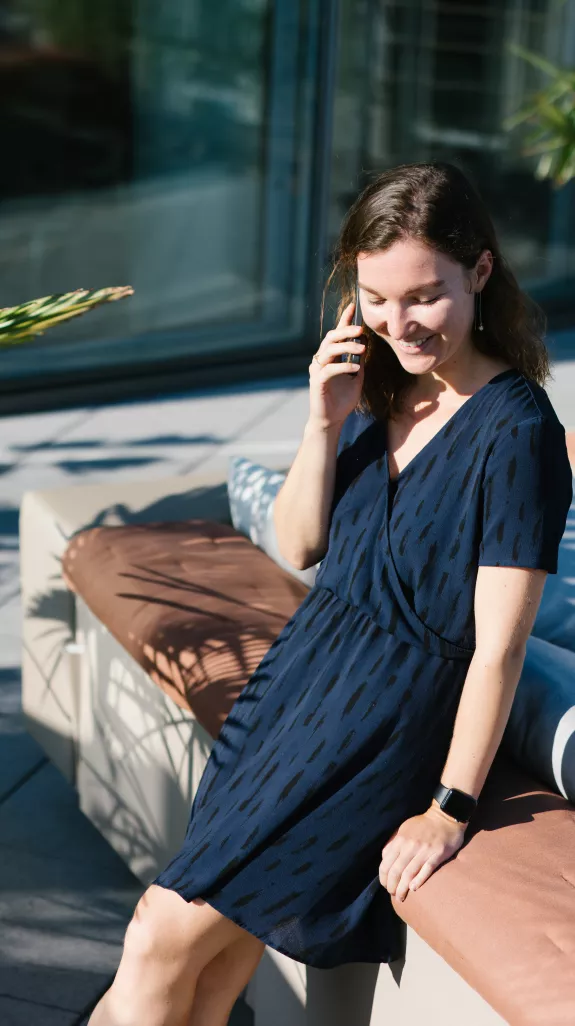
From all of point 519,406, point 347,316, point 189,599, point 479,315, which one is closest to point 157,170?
point 189,599

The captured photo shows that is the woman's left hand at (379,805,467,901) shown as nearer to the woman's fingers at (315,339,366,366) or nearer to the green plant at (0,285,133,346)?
the woman's fingers at (315,339,366,366)

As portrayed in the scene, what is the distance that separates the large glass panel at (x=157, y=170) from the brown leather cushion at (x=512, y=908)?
4.74 metres

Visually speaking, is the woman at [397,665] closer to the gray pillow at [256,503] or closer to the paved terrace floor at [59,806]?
the paved terrace floor at [59,806]

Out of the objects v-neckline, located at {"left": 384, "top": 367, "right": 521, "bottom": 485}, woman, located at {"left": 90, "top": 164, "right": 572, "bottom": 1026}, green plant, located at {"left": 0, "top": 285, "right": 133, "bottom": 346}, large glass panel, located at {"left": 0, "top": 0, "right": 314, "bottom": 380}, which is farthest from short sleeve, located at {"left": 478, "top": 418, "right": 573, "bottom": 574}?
large glass panel, located at {"left": 0, "top": 0, "right": 314, "bottom": 380}

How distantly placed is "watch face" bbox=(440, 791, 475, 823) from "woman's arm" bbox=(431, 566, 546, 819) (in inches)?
0.5

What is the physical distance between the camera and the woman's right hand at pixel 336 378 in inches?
83.4

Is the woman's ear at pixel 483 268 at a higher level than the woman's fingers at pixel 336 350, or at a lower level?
higher

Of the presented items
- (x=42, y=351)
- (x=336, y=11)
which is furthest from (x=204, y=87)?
(x=42, y=351)

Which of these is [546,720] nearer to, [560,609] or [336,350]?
[560,609]

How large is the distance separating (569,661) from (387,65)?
214 inches

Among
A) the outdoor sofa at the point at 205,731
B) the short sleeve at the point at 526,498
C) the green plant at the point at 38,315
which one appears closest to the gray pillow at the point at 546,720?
the outdoor sofa at the point at 205,731

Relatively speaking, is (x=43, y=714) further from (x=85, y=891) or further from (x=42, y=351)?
(x=42, y=351)

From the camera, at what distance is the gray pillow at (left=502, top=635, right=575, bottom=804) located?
6.68 feet

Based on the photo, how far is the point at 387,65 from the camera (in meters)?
6.94
